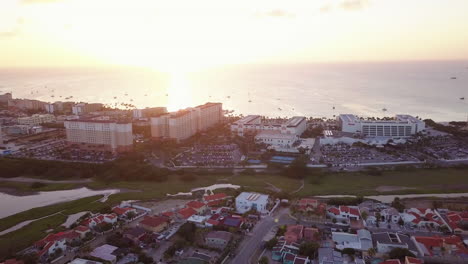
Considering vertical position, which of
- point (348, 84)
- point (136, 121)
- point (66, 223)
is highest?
point (348, 84)

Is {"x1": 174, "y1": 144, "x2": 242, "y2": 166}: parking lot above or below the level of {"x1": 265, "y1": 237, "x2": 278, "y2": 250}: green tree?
above

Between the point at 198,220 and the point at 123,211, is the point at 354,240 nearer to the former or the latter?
the point at 198,220

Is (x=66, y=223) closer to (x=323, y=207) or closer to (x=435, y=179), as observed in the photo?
(x=323, y=207)

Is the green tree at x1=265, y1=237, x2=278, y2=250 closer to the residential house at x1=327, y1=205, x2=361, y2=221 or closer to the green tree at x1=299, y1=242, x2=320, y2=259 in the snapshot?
the green tree at x1=299, y1=242, x2=320, y2=259

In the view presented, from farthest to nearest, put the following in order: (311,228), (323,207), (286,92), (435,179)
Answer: (286,92) → (435,179) → (323,207) → (311,228)

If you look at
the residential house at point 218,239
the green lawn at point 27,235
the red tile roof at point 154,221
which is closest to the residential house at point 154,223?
the red tile roof at point 154,221

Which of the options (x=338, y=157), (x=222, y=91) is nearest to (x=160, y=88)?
(x=222, y=91)

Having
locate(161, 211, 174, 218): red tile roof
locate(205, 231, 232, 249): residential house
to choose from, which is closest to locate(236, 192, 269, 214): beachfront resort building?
locate(205, 231, 232, 249): residential house
